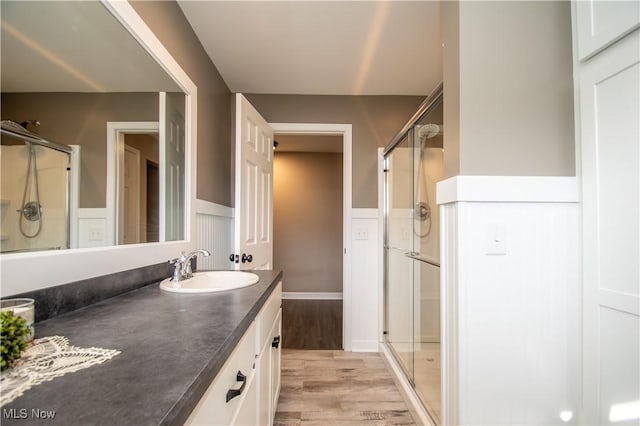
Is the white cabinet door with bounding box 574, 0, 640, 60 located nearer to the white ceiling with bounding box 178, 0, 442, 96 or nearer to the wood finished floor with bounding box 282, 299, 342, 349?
the white ceiling with bounding box 178, 0, 442, 96

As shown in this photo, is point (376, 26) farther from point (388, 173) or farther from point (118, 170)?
point (118, 170)

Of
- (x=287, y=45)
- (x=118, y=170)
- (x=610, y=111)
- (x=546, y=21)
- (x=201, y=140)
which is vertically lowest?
(x=118, y=170)

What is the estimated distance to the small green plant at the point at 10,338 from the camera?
1.60 feet

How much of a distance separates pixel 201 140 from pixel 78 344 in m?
1.53

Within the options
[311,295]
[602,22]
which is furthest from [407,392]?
[311,295]

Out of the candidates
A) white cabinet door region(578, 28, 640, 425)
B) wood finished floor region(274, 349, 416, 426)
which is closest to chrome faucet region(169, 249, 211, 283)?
wood finished floor region(274, 349, 416, 426)

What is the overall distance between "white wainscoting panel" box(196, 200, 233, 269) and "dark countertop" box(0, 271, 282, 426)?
868 millimetres

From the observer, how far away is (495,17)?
1.07 meters

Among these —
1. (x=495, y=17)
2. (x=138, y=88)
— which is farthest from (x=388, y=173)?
(x=138, y=88)

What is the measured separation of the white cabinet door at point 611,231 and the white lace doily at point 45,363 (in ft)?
4.57

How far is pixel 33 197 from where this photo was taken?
2.52 feet

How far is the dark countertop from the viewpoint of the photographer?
0.41 metres

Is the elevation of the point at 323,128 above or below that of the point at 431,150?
above

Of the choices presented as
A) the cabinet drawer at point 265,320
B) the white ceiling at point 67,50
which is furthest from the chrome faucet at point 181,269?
the white ceiling at point 67,50
